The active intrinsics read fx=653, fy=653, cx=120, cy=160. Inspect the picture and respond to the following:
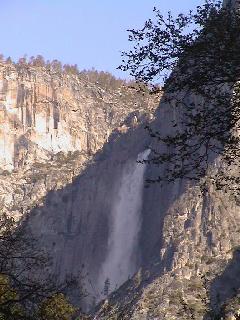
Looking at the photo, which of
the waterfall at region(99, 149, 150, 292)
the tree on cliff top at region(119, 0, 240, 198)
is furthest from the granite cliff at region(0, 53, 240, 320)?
the tree on cliff top at region(119, 0, 240, 198)

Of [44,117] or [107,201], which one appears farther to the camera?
[44,117]

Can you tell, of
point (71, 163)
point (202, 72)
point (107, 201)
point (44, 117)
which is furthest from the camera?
point (44, 117)

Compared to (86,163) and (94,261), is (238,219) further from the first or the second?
(86,163)

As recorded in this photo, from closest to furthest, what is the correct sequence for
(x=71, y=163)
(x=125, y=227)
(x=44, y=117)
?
(x=125, y=227) → (x=71, y=163) → (x=44, y=117)

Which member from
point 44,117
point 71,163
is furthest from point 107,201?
point 44,117

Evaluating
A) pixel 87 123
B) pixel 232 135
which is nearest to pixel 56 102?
A: pixel 87 123

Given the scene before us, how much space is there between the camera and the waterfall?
12388 cm

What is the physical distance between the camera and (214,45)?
1261 centimetres

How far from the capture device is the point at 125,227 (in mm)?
137250

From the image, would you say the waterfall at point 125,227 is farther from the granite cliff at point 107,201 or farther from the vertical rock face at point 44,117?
the vertical rock face at point 44,117

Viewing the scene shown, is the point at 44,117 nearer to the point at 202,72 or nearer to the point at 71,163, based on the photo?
the point at 71,163

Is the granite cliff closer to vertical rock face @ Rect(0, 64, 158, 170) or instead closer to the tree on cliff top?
vertical rock face @ Rect(0, 64, 158, 170)

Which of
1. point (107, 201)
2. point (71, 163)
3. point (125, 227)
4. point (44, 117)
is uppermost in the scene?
point (44, 117)

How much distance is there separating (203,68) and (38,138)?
159849 millimetres
